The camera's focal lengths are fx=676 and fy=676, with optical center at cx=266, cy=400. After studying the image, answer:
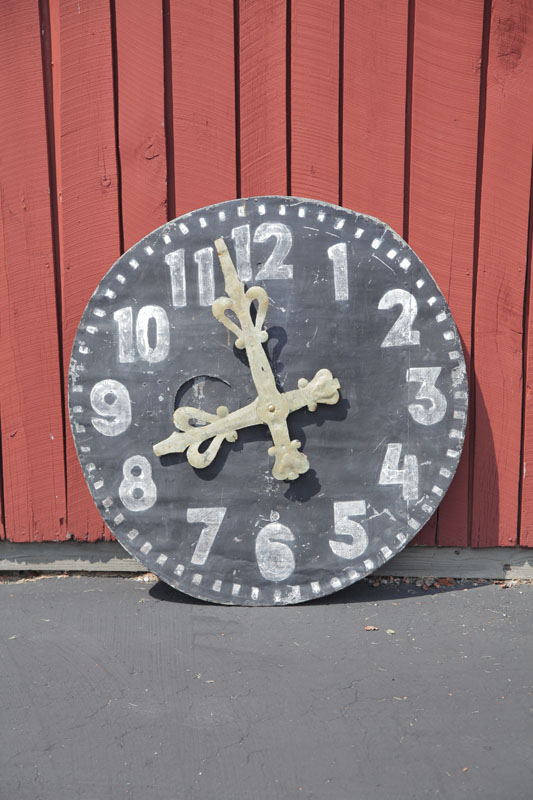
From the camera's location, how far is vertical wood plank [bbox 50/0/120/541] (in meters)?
2.65

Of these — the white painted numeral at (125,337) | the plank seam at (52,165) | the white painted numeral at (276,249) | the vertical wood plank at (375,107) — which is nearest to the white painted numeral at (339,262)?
the white painted numeral at (276,249)

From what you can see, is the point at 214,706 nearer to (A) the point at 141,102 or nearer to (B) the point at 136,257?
(B) the point at 136,257

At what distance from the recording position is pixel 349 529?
8.42ft

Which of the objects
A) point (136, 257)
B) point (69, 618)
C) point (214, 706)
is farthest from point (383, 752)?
point (136, 257)

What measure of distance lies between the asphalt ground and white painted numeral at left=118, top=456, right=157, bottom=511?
397 millimetres

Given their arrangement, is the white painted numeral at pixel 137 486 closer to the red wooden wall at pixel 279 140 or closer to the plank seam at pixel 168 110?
the red wooden wall at pixel 279 140

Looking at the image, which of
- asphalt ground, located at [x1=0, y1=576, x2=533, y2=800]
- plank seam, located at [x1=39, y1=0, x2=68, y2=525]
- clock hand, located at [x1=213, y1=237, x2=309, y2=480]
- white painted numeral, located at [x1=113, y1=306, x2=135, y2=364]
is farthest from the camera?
plank seam, located at [x1=39, y1=0, x2=68, y2=525]

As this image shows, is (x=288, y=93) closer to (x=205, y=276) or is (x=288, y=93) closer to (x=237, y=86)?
(x=237, y=86)

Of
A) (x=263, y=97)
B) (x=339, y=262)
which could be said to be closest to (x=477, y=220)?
(x=339, y=262)

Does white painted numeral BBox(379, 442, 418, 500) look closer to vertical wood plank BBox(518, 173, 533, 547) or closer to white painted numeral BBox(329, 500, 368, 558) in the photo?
white painted numeral BBox(329, 500, 368, 558)

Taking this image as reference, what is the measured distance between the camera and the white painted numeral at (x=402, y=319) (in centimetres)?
254

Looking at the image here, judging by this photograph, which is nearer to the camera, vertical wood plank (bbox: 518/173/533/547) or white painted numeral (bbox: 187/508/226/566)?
white painted numeral (bbox: 187/508/226/566)

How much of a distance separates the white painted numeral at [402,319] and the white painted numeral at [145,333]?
823mm

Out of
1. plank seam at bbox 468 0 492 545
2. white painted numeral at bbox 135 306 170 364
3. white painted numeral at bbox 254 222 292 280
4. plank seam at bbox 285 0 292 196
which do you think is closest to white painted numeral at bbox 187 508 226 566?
white painted numeral at bbox 135 306 170 364
